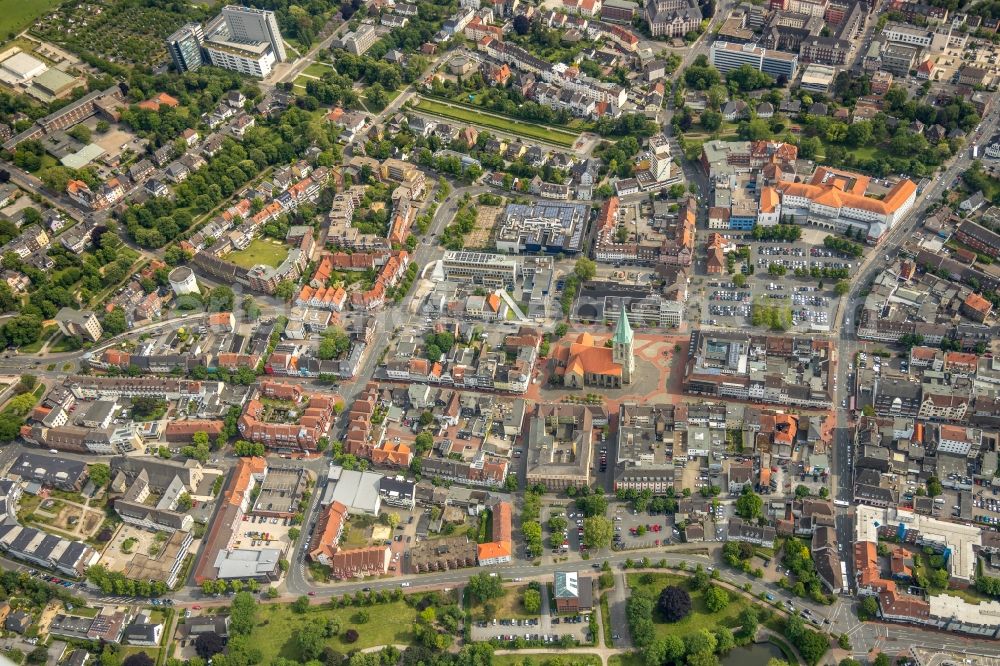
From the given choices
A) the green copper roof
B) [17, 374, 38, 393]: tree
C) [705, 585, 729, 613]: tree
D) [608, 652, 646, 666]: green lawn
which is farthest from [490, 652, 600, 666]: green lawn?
[17, 374, 38, 393]: tree

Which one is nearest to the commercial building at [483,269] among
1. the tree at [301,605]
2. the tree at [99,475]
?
the tree at [99,475]

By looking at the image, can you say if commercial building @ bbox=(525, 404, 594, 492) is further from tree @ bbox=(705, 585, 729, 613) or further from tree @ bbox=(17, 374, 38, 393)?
tree @ bbox=(17, 374, 38, 393)

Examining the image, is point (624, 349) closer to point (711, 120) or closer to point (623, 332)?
point (623, 332)

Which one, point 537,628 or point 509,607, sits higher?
point 509,607

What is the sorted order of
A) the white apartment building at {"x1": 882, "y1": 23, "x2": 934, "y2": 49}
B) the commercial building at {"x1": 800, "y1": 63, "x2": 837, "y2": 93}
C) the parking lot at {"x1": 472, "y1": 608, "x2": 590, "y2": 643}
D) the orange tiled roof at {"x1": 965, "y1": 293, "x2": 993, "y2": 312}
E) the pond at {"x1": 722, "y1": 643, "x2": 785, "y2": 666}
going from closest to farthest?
1. the pond at {"x1": 722, "y1": 643, "x2": 785, "y2": 666}
2. the parking lot at {"x1": 472, "y1": 608, "x2": 590, "y2": 643}
3. the orange tiled roof at {"x1": 965, "y1": 293, "x2": 993, "y2": 312}
4. the commercial building at {"x1": 800, "y1": 63, "x2": 837, "y2": 93}
5. the white apartment building at {"x1": 882, "y1": 23, "x2": 934, "y2": 49}

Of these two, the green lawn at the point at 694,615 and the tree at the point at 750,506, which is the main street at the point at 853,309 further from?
the green lawn at the point at 694,615

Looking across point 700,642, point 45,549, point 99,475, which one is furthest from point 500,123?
point 700,642
